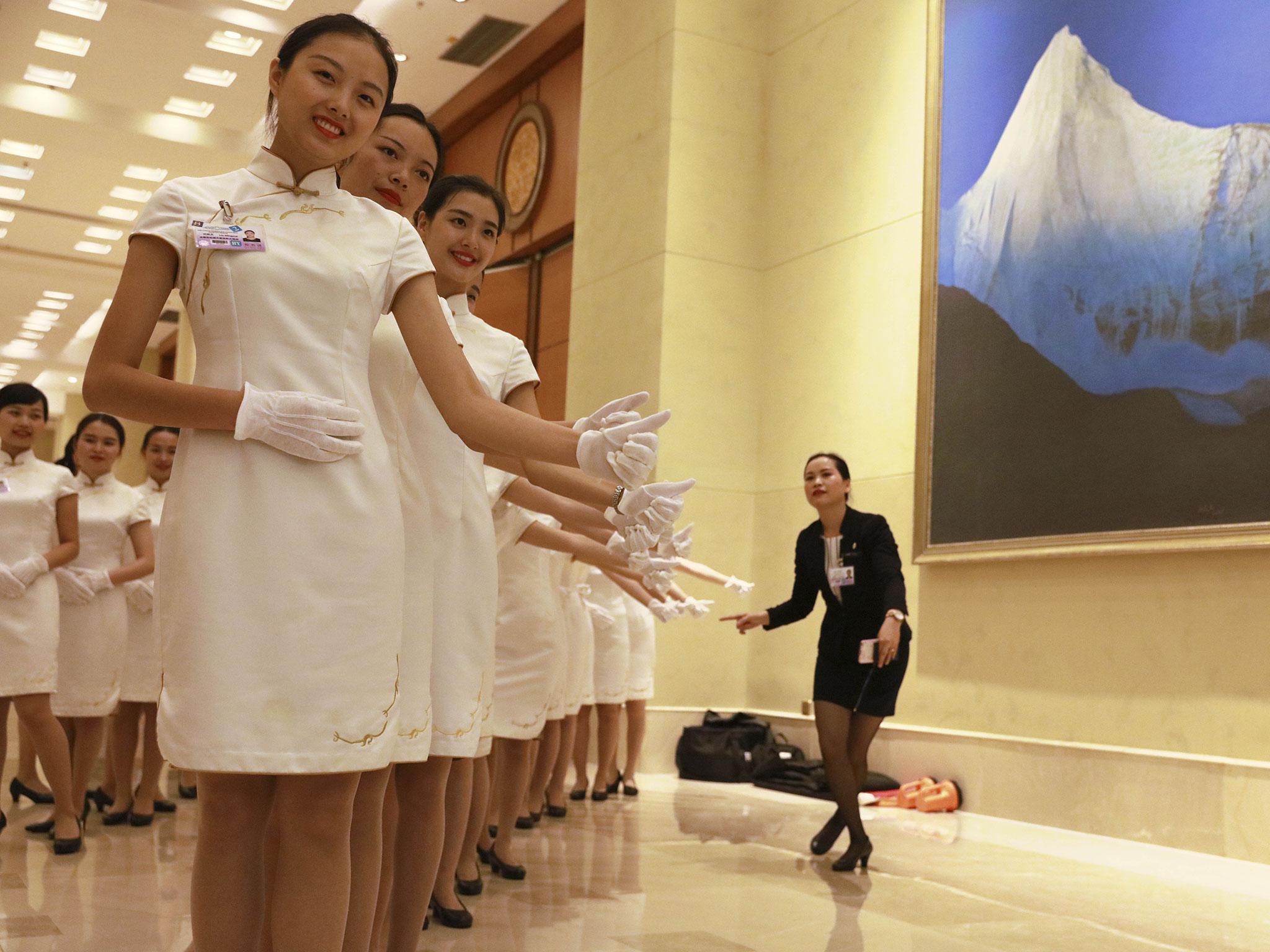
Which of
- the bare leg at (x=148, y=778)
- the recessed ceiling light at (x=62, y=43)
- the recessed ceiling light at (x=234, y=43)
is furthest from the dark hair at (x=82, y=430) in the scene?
the recessed ceiling light at (x=62, y=43)

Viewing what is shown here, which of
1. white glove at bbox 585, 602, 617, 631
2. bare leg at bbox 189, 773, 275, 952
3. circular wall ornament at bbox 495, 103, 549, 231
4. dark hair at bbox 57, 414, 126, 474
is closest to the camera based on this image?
bare leg at bbox 189, 773, 275, 952

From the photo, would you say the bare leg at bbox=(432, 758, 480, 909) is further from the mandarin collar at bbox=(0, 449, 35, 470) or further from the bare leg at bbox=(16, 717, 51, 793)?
the bare leg at bbox=(16, 717, 51, 793)

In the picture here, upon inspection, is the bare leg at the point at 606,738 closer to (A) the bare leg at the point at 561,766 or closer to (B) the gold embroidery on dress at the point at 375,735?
(A) the bare leg at the point at 561,766

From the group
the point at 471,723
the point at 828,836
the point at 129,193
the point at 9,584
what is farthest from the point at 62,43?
the point at 471,723

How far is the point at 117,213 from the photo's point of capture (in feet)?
59.1

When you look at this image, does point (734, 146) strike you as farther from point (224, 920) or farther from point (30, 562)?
point (224, 920)

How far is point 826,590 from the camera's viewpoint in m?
5.92

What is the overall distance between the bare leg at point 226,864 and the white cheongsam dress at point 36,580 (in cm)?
370

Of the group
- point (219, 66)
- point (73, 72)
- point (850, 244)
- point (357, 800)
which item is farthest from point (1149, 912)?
point (73, 72)

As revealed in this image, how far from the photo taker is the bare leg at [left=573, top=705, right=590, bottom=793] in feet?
25.5

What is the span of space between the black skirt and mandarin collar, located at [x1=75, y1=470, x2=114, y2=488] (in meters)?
3.67

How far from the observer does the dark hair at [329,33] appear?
7.13 ft

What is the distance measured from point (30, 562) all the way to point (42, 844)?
1.16 meters

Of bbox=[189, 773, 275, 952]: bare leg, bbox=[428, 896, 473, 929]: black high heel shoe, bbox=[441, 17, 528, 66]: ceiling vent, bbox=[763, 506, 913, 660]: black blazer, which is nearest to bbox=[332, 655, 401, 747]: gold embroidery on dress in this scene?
bbox=[189, 773, 275, 952]: bare leg
